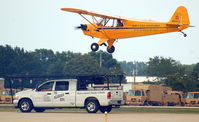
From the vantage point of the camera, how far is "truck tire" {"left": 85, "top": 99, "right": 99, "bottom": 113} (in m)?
29.3

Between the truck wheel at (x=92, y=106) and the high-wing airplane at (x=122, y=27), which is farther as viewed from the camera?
the high-wing airplane at (x=122, y=27)

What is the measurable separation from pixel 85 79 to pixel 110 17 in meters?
14.5

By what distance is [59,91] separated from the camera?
30297mm

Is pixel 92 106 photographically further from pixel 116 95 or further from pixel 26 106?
pixel 26 106

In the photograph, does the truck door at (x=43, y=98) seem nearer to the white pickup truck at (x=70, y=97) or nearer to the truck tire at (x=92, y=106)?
the white pickup truck at (x=70, y=97)

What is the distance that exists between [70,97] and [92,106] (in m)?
1.39

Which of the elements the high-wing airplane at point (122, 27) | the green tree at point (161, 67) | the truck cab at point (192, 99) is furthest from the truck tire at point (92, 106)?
the green tree at point (161, 67)

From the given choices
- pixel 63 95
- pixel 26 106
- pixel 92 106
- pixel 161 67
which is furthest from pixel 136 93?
pixel 161 67

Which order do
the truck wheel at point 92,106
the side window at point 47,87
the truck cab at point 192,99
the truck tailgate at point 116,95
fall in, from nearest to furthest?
the truck wheel at point 92,106
the truck tailgate at point 116,95
the side window at point 47,87
the truck cab at point 192,99

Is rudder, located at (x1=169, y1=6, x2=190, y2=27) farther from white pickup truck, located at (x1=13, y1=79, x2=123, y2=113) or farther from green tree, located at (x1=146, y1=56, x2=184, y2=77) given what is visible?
green tree, located at (x1=146, y1=56, x2=184, y2=77)

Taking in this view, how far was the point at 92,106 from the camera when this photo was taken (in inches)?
1160

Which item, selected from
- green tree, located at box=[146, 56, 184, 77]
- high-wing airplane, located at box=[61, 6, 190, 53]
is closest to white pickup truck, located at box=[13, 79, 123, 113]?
high-wing airplane, located at box=[61, 6, 190, 53]

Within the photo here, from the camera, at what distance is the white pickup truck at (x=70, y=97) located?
96.6 ft
